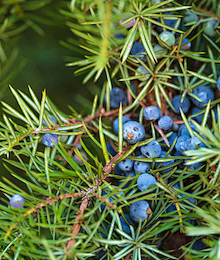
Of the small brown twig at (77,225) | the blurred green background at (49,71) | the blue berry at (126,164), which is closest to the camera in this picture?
the small brown twig at (77,225)

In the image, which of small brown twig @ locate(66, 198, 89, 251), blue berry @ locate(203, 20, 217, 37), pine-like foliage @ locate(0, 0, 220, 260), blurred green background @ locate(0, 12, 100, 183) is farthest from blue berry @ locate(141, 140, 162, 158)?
blurred green background @ locate(0, 12, 100, 183)

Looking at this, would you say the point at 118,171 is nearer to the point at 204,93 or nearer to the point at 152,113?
the point at 152,113

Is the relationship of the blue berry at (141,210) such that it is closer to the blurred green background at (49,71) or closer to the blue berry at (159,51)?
the blue berry at (159,51)

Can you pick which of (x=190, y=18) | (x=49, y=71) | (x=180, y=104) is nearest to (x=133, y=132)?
(x=180, y=104)

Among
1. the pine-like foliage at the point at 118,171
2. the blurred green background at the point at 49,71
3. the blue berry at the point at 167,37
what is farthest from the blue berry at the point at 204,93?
the blurred green background at the point at 49,71

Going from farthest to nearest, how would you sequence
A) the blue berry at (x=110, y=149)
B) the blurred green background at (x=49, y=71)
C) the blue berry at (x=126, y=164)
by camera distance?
the blurred green background at (x=49, y=71), the blue berry at (x=110, y=149), the blue berry at (x=126, y=164)

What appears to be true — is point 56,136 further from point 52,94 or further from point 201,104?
point 52,94
